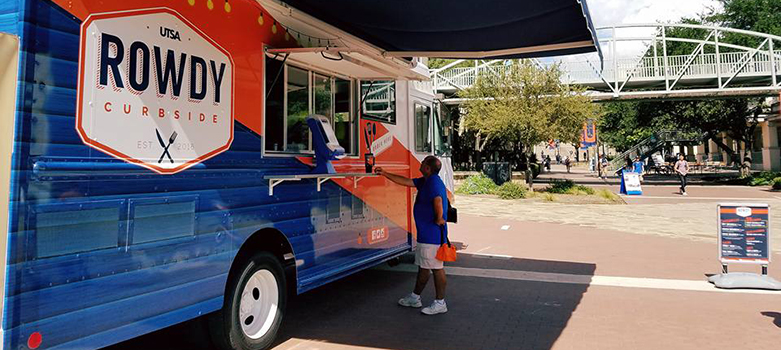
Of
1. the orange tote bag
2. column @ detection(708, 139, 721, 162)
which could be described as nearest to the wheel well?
the orange tote bag

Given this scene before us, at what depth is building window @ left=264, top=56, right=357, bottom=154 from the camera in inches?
179

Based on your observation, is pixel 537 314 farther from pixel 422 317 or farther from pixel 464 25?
pixel 464 25

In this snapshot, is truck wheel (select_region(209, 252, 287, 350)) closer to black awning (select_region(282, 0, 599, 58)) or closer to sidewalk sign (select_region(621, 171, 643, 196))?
black awning (select_region(282, 0, 599, 58))

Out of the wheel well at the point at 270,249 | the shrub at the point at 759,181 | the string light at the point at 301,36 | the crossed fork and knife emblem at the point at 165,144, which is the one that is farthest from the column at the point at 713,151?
the crossed fork and knife emblem at the point at 165,144

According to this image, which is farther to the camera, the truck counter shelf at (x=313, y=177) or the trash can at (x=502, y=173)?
the trash can at (x=502, y=173)

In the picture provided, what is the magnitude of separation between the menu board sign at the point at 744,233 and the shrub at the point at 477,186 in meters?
13.9

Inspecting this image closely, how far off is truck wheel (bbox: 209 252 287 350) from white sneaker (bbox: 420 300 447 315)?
67.0 inches

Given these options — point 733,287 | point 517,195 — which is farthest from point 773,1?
point 733,287

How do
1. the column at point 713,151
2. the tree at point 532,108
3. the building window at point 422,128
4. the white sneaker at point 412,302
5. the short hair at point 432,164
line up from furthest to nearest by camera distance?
the column at point 713,151
the tree at point 532,108
the building window at point 422,128
the white sneaker at point 412,302
the short hair at point 432,164

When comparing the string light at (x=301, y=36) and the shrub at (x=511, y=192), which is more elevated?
the string light at (x=301, y=36)

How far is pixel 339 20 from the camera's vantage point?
5492 mm

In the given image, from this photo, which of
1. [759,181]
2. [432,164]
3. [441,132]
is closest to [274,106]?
[432,164]

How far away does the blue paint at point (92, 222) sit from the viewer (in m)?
2.60

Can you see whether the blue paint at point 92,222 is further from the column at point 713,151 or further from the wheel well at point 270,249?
the column at point 713,151
